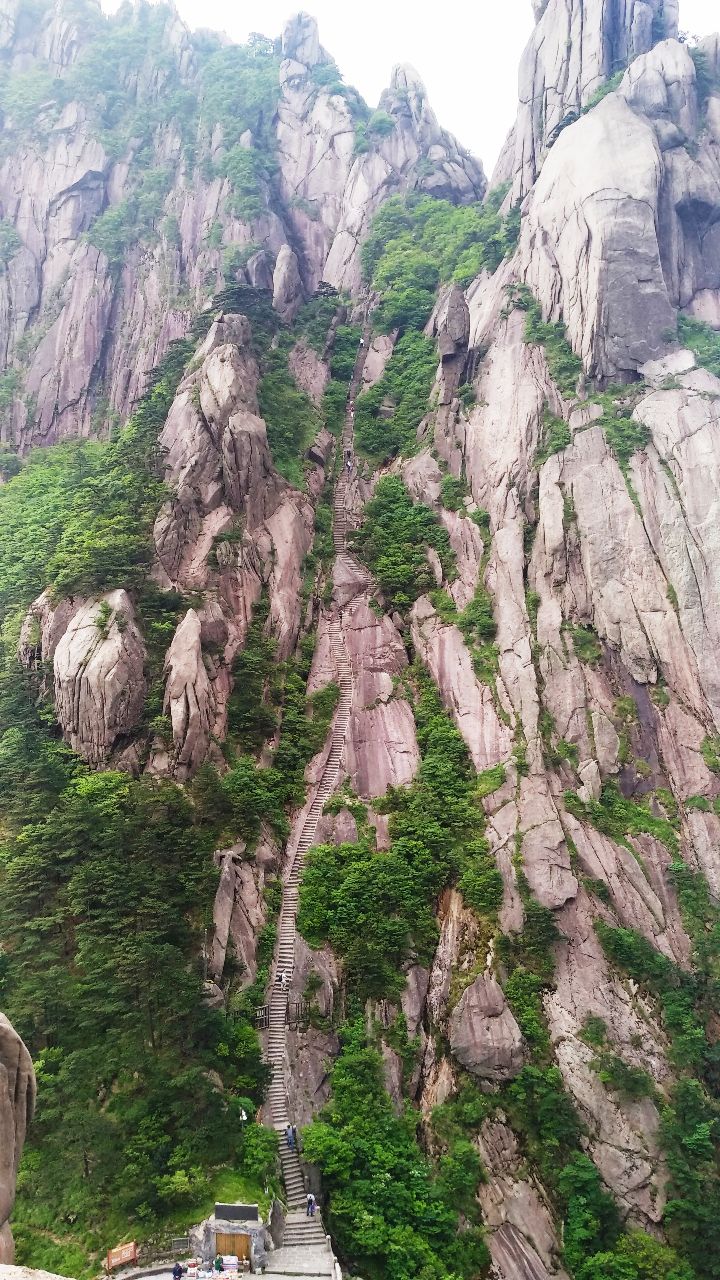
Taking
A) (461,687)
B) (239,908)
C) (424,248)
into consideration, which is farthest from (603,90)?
(239,908)

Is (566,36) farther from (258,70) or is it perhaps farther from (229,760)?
(229,760)

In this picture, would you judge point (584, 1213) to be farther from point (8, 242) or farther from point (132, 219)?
point (8, 242)

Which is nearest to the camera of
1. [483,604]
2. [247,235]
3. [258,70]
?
[483,604]

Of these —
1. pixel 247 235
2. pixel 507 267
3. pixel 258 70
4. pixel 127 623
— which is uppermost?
pixel 258 70

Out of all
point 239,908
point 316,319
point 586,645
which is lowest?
point 239,908

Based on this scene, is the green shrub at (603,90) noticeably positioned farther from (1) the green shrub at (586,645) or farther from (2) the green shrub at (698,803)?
(2) the green shrub at (698,803)

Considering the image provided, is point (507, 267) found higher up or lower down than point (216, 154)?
lower down

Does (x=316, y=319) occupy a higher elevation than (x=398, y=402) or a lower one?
higher

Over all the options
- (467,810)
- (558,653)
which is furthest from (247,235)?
(467,810)
